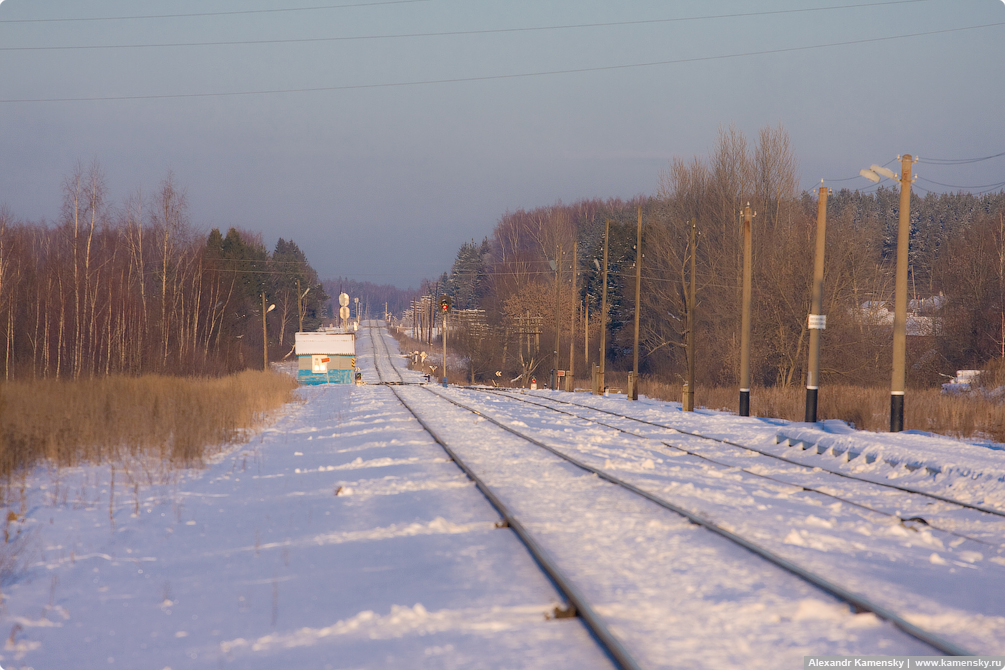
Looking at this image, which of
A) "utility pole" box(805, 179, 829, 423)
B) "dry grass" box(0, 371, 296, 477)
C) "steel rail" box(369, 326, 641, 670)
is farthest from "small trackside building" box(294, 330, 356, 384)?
"steel rail" box(369, 326, 641, 670)

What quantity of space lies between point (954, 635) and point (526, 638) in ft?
9.04

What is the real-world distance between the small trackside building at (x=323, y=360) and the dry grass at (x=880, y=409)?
81.9 ft

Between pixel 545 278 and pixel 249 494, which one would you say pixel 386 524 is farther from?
pixel 545 278

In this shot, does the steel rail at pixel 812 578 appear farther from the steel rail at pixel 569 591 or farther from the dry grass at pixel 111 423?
the dry grass at pixel 111 423

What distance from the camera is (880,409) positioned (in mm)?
A: 23031

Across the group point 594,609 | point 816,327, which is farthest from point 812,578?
point 816,327

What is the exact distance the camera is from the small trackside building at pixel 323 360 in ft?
157

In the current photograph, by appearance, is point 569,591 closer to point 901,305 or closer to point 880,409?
point 901,305

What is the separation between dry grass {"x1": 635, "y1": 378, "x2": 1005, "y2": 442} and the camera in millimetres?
18891

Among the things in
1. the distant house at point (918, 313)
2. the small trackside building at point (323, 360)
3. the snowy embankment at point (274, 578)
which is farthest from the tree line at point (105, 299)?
the distant house at point (918, 313)

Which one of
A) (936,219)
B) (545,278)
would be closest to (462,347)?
(545,278)

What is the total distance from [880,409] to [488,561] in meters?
20.1

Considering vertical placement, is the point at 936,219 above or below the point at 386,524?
above

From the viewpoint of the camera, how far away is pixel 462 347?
78.8 metres
